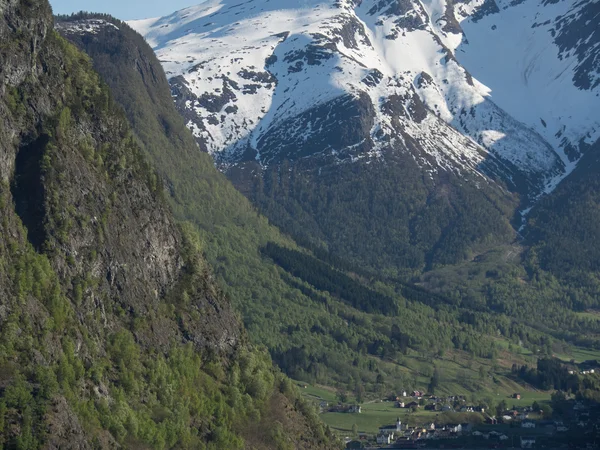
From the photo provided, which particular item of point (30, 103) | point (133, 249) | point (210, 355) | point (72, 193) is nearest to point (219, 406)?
point (210, 355)

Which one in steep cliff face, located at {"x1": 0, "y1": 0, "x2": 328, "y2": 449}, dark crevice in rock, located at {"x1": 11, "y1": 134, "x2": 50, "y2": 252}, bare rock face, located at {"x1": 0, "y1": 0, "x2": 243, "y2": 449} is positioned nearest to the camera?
bare rock face, located at {"x1": 0, "y1": 0, "x2": 243, "y2": 449}

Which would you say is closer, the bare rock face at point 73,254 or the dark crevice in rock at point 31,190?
the bare rock face at point 73,254

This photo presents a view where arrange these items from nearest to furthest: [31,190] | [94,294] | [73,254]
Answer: [31,190] → [73,254] → [94,294]

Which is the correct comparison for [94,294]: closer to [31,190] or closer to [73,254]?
[73,254]

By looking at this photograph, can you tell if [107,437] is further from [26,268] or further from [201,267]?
[201,267]

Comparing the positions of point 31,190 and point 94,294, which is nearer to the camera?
point 31,190

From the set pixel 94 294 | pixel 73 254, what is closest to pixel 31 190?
pixel 73 254

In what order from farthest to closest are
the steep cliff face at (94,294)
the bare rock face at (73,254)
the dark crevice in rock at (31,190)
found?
the dark crevice in rock at (31,190) < the steep cliff face at (94,294) < the bare rock face at (73,254)

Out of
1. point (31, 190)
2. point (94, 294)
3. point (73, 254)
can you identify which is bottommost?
point (94, 294)
